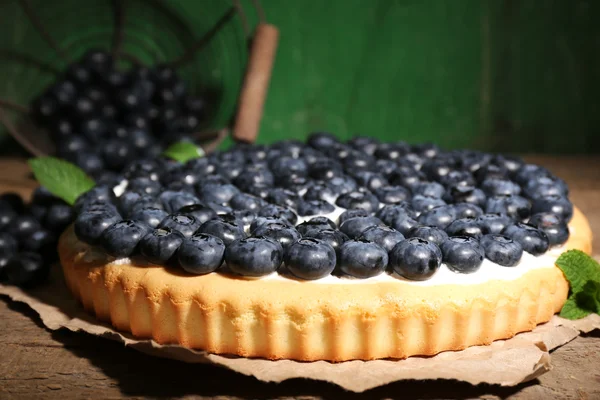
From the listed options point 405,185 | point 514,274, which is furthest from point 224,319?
point 405,185

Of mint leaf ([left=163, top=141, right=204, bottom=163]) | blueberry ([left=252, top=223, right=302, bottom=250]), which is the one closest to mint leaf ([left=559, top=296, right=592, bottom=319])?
blueberry ([left=252, top=223, right=302, bottom=250])

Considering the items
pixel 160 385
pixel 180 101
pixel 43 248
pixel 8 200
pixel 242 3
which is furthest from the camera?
pixel 242 3

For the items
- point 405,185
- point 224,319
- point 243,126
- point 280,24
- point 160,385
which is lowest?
point 160,385

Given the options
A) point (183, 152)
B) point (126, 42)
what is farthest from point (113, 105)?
point (183, 152)

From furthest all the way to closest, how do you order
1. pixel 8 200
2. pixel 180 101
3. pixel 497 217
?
pixel 180 101, pixel 8 200, pixel 497 217

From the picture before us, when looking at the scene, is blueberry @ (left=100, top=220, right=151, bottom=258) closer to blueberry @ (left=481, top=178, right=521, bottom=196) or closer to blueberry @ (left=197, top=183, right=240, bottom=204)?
blueberry @ (left=197, top=183, right=240, bottom=204)

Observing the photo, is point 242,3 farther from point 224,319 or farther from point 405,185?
point 224,319

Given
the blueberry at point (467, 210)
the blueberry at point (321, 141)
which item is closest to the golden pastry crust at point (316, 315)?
the blueberry at point (467, 210)

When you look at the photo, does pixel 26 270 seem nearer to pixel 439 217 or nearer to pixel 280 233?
pixel 280 233
